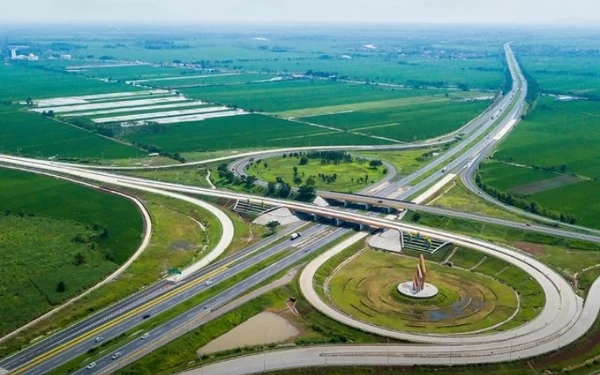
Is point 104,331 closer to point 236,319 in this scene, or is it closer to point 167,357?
point 167,357

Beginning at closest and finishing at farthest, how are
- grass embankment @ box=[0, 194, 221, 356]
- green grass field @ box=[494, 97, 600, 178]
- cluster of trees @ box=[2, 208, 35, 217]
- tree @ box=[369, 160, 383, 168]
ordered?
grass embankment @ box=[0, 194, 221, 356] < cluster of trees @ box=[2, 208, 35, 217] < tree @ box=[369, 160, 383, 168] < green grass field @ box=[494, 97, 600, 178]

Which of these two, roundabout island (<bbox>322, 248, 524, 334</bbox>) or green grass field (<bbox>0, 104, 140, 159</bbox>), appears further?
green grass field (<bbox>0, 104, 140, 159</bbox>)

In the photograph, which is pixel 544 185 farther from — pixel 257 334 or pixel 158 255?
pixel 257 334

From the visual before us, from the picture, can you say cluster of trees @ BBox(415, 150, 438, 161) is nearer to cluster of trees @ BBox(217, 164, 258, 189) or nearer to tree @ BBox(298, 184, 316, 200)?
tree @ BBox(298, 184, 316, 200)

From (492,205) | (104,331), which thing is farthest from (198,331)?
(492,205)

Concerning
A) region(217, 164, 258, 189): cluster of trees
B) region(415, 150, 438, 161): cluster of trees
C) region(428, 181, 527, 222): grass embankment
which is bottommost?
region(217, 164, 258, 189): cluster of trees

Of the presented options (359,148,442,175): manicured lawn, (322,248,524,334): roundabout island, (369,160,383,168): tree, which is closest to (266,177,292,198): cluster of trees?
(369,160,383,168): tree

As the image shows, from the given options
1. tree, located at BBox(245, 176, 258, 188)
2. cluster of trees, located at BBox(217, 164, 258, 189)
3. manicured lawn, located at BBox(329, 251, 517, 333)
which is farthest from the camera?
cluster of trees, located at BBox(217, 164, 258, 189)
